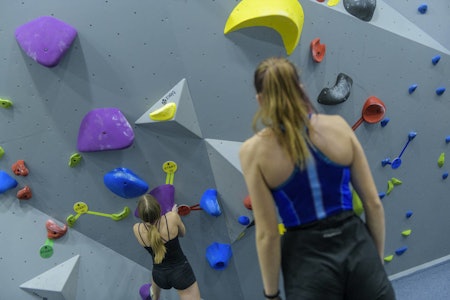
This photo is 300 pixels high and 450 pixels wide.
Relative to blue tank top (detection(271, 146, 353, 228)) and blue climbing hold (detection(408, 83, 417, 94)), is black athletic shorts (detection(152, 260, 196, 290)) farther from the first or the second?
blue climbing hold (detection(408, 83, 417, 94))

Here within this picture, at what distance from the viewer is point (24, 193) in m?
2.37

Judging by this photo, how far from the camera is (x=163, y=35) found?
2234 millimetres

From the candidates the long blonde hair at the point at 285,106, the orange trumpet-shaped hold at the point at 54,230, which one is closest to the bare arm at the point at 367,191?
the long blonde hair at the point at 285,106

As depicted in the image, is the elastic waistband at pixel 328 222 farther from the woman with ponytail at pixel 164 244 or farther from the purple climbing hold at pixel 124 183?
the purple climbing hold at pixel 124 183

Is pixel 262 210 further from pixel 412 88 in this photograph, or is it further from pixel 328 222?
pixel 412 88

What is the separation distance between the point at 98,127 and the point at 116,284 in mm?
1043

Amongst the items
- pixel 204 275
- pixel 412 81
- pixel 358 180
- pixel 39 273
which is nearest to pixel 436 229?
pixel 412 81

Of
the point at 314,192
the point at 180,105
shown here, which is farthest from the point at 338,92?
the point at 314,192

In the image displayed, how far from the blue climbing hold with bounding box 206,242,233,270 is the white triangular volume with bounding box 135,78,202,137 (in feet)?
2.61

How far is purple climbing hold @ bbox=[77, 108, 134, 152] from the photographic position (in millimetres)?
2250

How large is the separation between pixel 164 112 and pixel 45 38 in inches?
28.1

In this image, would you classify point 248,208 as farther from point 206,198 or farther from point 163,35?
point 163,35

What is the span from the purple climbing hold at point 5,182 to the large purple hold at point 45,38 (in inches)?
27.8

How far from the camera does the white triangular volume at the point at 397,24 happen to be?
2500mm
